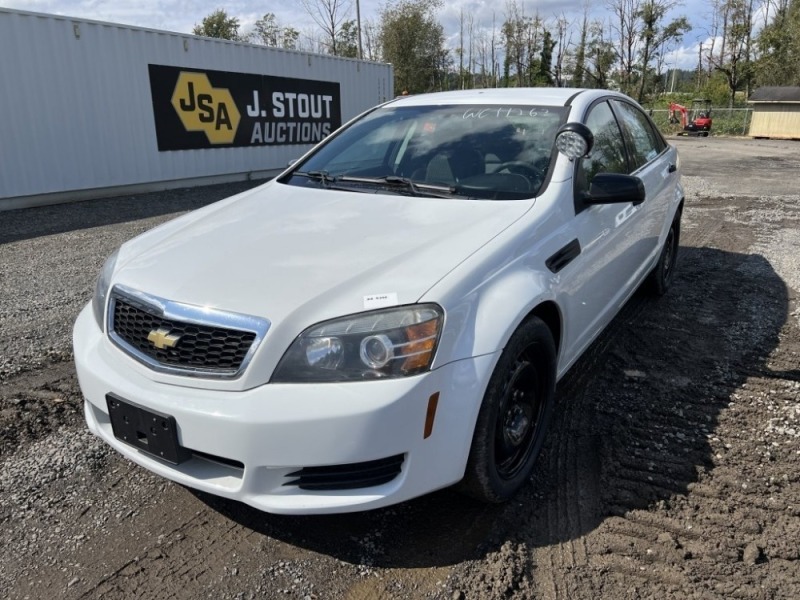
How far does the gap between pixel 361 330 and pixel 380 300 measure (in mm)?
124

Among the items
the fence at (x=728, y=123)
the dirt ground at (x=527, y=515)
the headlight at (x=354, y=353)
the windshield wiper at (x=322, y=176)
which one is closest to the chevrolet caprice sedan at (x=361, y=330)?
the headlight at (x=354, y=353)

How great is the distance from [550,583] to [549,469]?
71 centimetres

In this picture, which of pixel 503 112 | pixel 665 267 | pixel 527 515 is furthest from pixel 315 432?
pixel 665 267

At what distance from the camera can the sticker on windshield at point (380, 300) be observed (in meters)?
2.04

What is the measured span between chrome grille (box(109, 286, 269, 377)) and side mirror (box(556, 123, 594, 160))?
5.76 ft

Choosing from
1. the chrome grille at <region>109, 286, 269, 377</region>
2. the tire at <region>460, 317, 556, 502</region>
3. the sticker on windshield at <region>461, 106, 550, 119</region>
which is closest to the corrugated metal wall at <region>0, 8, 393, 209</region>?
the sticker on windshield at <region>461, 106, 550, 119</region>

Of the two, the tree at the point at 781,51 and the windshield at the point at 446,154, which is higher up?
the tree at the point at 781,51

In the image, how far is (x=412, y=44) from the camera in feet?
151

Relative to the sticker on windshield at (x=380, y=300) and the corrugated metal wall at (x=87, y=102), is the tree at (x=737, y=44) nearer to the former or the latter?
the corrugated metal wall at (x=87, y=102)

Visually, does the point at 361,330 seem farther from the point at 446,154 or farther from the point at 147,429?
the point at 446,154

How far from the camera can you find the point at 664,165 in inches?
188

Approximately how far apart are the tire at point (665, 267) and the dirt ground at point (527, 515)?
89 cm

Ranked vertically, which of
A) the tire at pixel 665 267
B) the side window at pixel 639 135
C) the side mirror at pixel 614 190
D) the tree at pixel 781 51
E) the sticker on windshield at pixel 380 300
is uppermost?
the tree at pixel 781 51

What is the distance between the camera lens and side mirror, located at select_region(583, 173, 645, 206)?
2.89 m
